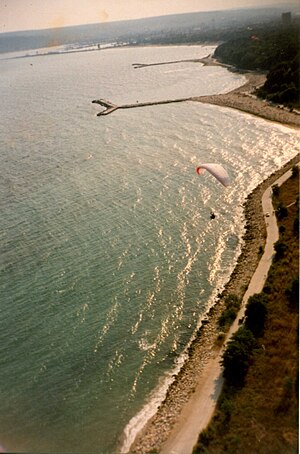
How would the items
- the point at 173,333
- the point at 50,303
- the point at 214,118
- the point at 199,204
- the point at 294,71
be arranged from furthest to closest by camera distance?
the point at 294,71 < the point at 214,118 < the point at 199,204 < the point at 50,303 < the point at 173,333

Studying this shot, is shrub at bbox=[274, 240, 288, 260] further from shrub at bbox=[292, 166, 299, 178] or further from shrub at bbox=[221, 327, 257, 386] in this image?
shrub at bbox=[292, 166, 299, 178]

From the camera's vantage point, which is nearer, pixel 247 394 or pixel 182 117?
pixel 247 394

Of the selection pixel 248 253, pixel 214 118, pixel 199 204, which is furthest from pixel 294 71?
pixel 248 253

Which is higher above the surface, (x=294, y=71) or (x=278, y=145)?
(x=294, y=71)

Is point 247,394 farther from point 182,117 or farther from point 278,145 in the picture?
point 182,117

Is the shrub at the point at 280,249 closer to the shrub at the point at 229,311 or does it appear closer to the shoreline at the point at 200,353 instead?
the shoreline at the point at 200,353

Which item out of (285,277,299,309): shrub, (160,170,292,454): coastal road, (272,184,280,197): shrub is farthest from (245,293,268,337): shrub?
(272,184,280,197): shrub

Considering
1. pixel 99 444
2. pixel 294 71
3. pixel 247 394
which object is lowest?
pixel 99 444
